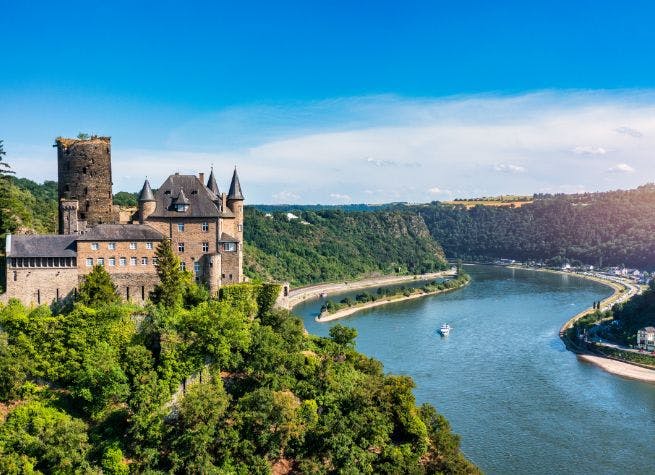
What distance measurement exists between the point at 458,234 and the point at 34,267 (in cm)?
13452

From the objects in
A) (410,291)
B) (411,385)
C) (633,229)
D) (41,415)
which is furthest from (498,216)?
(41,415)

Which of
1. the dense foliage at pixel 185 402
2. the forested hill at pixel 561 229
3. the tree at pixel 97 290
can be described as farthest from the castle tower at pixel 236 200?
the forested hill at pixel 561 229

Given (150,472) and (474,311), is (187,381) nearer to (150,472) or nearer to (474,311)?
(150,472)

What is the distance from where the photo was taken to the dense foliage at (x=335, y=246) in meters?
96.0

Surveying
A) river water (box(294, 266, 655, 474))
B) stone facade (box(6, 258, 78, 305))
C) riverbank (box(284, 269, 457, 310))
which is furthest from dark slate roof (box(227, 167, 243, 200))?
riverbank (box(284, 269, 457, 310))

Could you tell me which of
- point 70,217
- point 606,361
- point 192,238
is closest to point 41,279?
point 70,217

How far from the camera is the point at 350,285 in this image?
9581cm

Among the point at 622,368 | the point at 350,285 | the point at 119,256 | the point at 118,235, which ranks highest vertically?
the point at 118,235

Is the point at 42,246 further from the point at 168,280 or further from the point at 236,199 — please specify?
the point at 236,199

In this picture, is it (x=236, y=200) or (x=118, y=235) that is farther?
(x=236, y=200)

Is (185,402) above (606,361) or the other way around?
above

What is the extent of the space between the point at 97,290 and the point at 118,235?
8.80ft

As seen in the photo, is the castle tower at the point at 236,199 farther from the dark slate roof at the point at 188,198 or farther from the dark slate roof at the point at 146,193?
the dark slate roof at the point at 146,193

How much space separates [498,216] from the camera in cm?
15412
